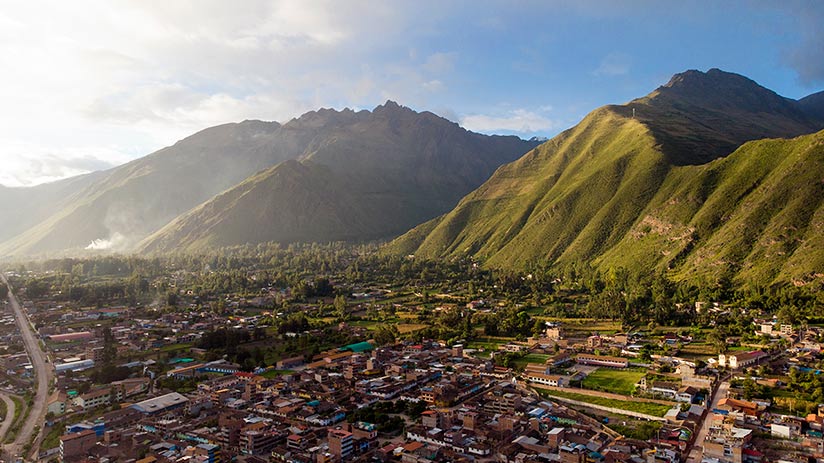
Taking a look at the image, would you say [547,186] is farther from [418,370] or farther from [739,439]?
[739,439]

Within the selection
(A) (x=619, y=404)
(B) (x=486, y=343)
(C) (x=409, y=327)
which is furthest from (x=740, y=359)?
(C) (x=409, y=327)

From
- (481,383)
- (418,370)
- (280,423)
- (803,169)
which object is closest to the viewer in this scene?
(280,423)

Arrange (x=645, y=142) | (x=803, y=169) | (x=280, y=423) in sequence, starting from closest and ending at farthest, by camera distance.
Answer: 1. (x=280, y=423)
2. (x=803, y=169)
3. (x=645, y=142)

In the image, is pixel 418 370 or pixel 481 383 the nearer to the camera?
pixel 481 383

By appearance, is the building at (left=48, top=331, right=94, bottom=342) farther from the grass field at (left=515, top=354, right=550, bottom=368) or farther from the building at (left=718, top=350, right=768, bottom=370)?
the building at (left=718, top=350, right=768, bottom=370)

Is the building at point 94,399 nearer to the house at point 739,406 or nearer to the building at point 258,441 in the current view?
the building at point 258,441

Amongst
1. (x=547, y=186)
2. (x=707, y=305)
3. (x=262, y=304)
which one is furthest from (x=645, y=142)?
(x=262, y=304)
